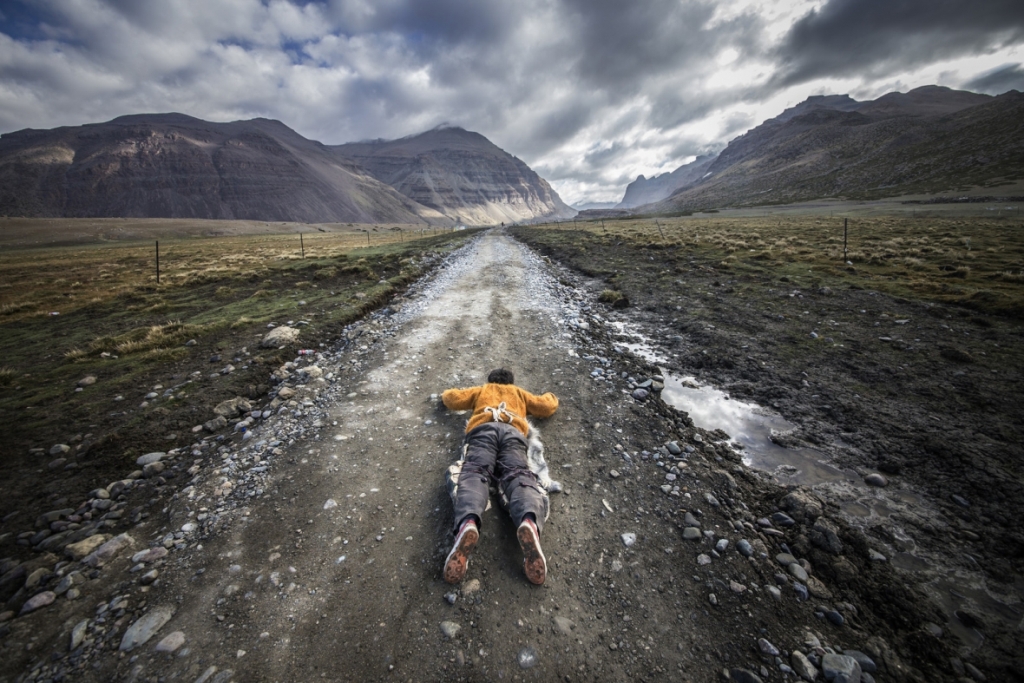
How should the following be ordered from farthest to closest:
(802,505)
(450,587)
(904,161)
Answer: (904,161)
(802,505)
(450,587)

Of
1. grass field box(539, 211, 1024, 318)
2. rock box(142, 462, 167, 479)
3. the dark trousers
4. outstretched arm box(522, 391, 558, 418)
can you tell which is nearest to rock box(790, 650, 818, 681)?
the dark trousers

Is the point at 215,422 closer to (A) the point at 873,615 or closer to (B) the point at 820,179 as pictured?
(A) the point at 873,615

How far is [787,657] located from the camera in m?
3.26

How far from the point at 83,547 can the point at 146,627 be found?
166 cm

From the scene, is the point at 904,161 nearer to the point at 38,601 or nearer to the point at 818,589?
the point at 818,589

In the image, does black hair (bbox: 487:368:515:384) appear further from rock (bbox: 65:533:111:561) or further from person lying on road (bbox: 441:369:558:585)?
rock (bbox: 65:533:111:561)

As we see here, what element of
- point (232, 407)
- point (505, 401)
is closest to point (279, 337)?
point (232, 407)

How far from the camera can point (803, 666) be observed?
10.5 ft

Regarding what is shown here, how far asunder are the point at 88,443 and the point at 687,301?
16.6 meters

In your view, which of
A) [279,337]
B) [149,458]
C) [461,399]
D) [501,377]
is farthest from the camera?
[279,337]

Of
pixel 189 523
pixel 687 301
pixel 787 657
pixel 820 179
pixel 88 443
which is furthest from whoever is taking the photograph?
pixel 820 179

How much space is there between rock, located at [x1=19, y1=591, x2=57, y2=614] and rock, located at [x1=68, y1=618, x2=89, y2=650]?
548mm

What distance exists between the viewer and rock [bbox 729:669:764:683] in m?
3.10

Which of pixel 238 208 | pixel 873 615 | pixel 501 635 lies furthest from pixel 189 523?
pixel 238 208
